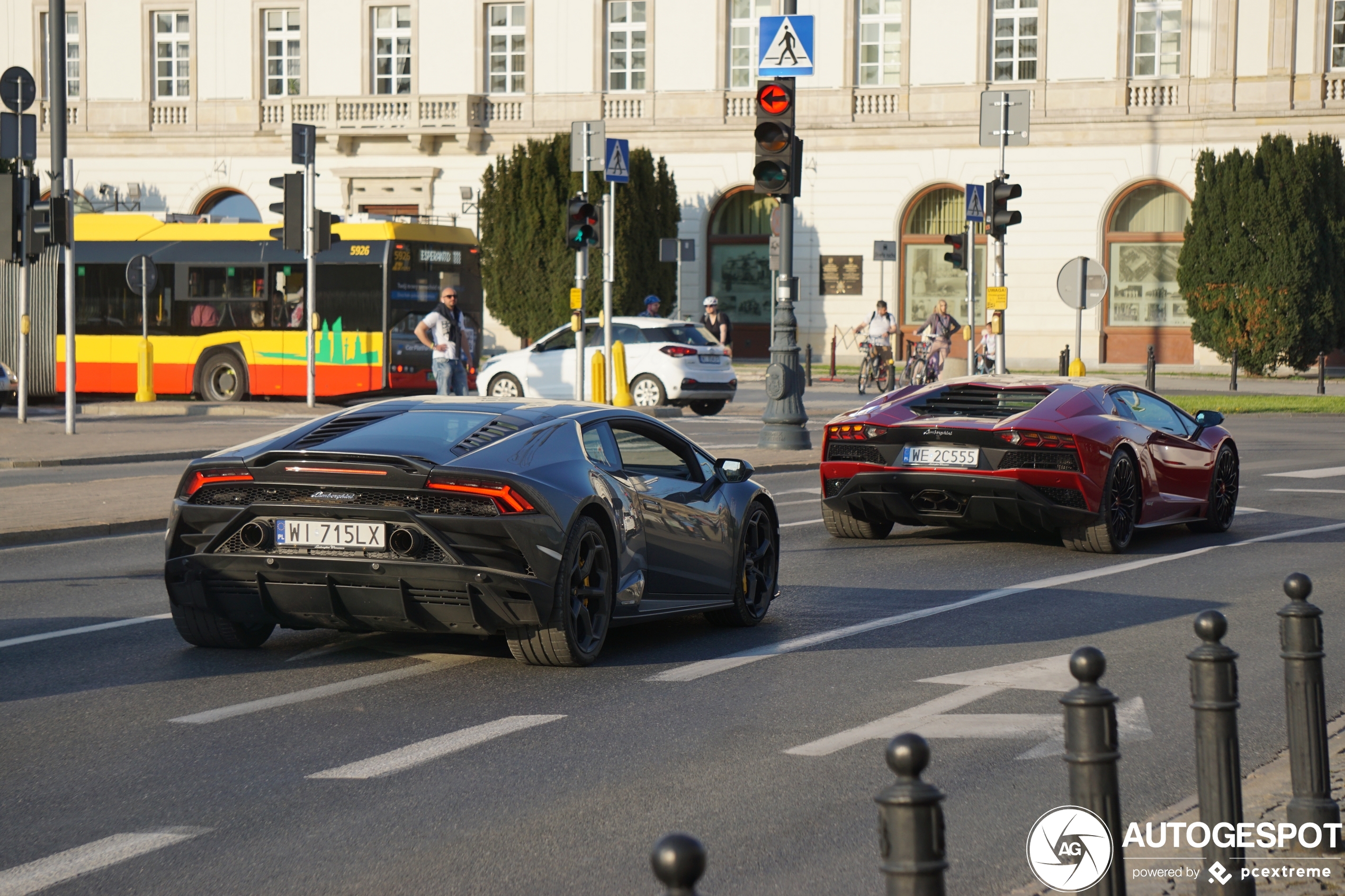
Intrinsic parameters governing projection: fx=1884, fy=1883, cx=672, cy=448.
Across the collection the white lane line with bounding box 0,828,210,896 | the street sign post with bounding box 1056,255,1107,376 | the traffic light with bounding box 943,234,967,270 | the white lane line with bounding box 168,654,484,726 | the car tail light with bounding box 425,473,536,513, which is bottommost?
the white lane line with bounding box 168,654,484,726

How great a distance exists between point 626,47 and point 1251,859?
159 ft

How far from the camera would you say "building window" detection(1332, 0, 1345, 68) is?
4528 centimetres

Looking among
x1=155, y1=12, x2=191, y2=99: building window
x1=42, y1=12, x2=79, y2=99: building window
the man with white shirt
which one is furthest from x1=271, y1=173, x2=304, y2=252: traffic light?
x1=42, y1=12, x2=79, y2=99: building window

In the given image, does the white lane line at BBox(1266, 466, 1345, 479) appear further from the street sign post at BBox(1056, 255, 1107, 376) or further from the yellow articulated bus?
the yellow articulated bus

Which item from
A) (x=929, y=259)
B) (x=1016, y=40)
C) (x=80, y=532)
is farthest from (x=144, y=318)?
(x=1016, y=40)

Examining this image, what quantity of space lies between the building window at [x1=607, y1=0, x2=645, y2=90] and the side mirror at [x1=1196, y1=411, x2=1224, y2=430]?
127 ft

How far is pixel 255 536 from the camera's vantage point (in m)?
7.83

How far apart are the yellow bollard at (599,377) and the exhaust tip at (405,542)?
66.5 ft

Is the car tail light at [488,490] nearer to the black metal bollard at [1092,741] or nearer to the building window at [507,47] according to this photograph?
the black metal bollard at [1092,741]

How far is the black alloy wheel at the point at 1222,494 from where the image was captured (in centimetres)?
1450

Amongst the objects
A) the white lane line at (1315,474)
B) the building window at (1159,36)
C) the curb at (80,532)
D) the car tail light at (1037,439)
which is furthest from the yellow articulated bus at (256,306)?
the building window at (1159,36)

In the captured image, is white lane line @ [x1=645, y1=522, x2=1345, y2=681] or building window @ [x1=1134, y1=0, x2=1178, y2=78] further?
building window @ [x1=1134, y1=0, x2=1178, y2=78]

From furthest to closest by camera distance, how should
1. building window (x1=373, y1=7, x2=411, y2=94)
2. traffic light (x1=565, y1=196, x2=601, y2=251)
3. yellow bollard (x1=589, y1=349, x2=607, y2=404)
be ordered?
building window (x1=373, y1=7, x2=411, y2=94), yellow bollard (x1=589, y1=349, x2=607, y2=404), traffic light (x1=565, y1=196, x2=601, y2=251)

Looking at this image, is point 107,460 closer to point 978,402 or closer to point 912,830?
point 978,402
